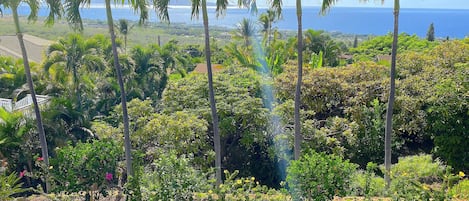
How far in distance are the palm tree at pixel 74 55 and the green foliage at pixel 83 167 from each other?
9859mm

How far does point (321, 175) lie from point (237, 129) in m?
8.84

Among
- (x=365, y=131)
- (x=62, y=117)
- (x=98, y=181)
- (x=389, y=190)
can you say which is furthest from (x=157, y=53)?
(x=389, y=190)

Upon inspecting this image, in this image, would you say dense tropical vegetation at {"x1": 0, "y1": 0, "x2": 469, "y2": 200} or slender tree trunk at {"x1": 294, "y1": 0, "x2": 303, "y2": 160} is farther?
slender tree trunk at {"x1": 294, "y1": 0, "x2": 303, "y2": 160}

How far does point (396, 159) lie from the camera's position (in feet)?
57.9

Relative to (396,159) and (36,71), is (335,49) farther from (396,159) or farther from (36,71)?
(36,71)

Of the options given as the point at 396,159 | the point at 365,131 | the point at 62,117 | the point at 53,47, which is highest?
the point at 53,47

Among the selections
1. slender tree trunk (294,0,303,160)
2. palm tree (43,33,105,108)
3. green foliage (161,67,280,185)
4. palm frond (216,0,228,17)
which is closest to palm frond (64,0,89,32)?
palm frond (216,0,228,17)

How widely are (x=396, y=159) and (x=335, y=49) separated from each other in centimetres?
1431

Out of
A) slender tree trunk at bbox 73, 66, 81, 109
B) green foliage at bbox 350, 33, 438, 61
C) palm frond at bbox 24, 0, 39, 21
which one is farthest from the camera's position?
green foliage at bbox 350, 33, 438, 61

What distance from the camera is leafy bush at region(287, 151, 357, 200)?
315 inches

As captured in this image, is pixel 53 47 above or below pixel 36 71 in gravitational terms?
above

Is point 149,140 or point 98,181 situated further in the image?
point 149,140

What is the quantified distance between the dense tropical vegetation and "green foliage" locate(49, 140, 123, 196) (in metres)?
0.03

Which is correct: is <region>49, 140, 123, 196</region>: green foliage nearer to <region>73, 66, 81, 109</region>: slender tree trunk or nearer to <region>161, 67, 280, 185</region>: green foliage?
<region>161, 67, 280, 185</region>: green foliage
